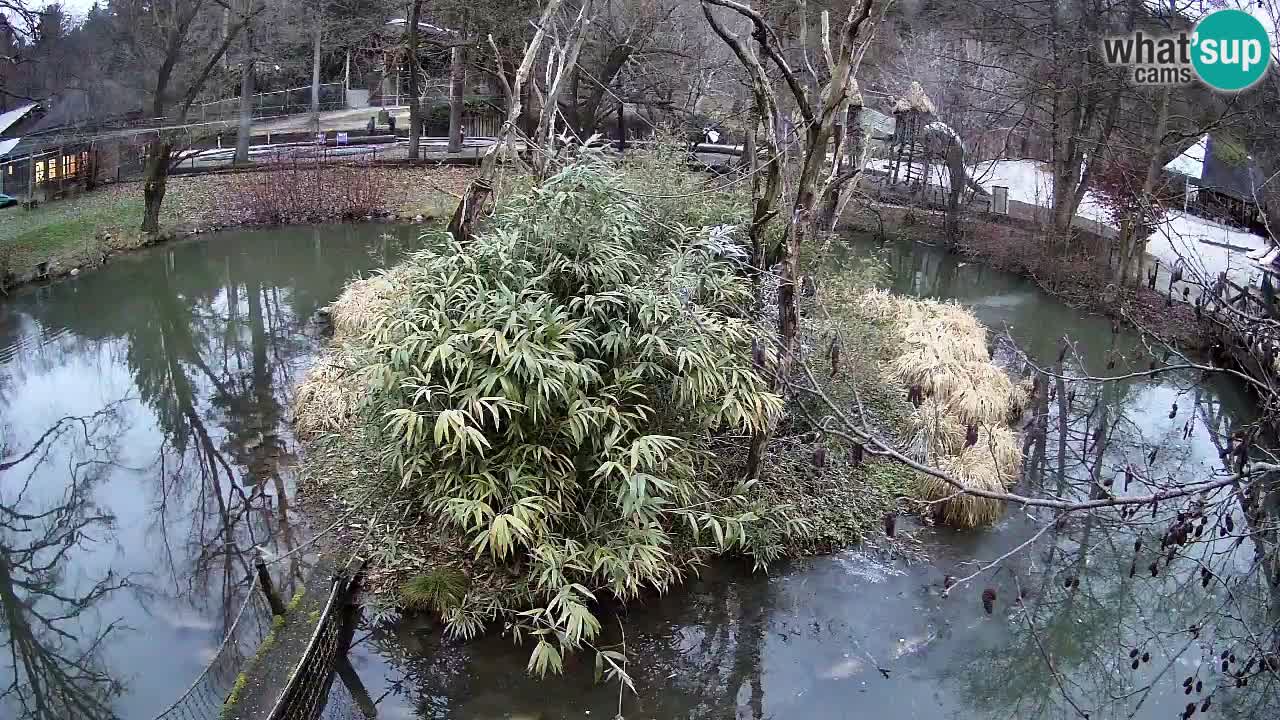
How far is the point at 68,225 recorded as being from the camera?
13.6m

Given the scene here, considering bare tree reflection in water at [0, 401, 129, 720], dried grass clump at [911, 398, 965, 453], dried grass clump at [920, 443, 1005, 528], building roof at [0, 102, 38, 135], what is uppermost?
building roof at [0, 102, 38, 135]

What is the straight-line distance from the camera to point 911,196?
17344 millimetres

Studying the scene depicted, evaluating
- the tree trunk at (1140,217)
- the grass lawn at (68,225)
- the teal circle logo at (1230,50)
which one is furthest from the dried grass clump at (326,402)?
the tree trunk at (1140,217)

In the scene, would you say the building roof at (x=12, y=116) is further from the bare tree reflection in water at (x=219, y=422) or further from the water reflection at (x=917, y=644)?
the water reflection at (x=917, y=644)

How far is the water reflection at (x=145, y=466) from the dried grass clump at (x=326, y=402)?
0.24 metres

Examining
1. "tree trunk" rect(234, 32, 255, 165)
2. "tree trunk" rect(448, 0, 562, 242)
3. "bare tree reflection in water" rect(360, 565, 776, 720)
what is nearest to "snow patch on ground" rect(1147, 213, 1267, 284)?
"tree trunk" rect(448, 0, 562, 242)

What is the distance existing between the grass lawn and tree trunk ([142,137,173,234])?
0.98 ft

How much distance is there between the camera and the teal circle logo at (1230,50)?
7463mm

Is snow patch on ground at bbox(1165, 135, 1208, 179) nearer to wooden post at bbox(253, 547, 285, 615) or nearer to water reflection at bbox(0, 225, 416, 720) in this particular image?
water reflection at bbox(0, 225, 416, 720)

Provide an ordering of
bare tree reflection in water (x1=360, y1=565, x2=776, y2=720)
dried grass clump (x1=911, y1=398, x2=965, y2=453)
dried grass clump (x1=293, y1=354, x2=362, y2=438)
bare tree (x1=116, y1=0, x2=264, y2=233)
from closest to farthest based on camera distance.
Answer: bare tree reflection in water (x1=360, y1=565, x2=776, y2=720) < dried grass clump (x1=911, y1=398, x2=965, y2=453) < dried grass clump (x1=293, y1=354, x2=362, y2=438) < bare tree (x1=116, y1=0, x2=264, y2=233)

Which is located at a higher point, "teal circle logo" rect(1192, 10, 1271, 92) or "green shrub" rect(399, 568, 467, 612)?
"teal circle logo" rect(1192, 10, 1271, 92)

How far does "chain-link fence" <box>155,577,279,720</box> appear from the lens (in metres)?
4.66

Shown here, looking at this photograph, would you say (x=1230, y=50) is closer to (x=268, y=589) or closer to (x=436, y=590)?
(x=436, y=590)

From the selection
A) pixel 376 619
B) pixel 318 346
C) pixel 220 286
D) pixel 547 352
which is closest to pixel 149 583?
pixel 376 619
